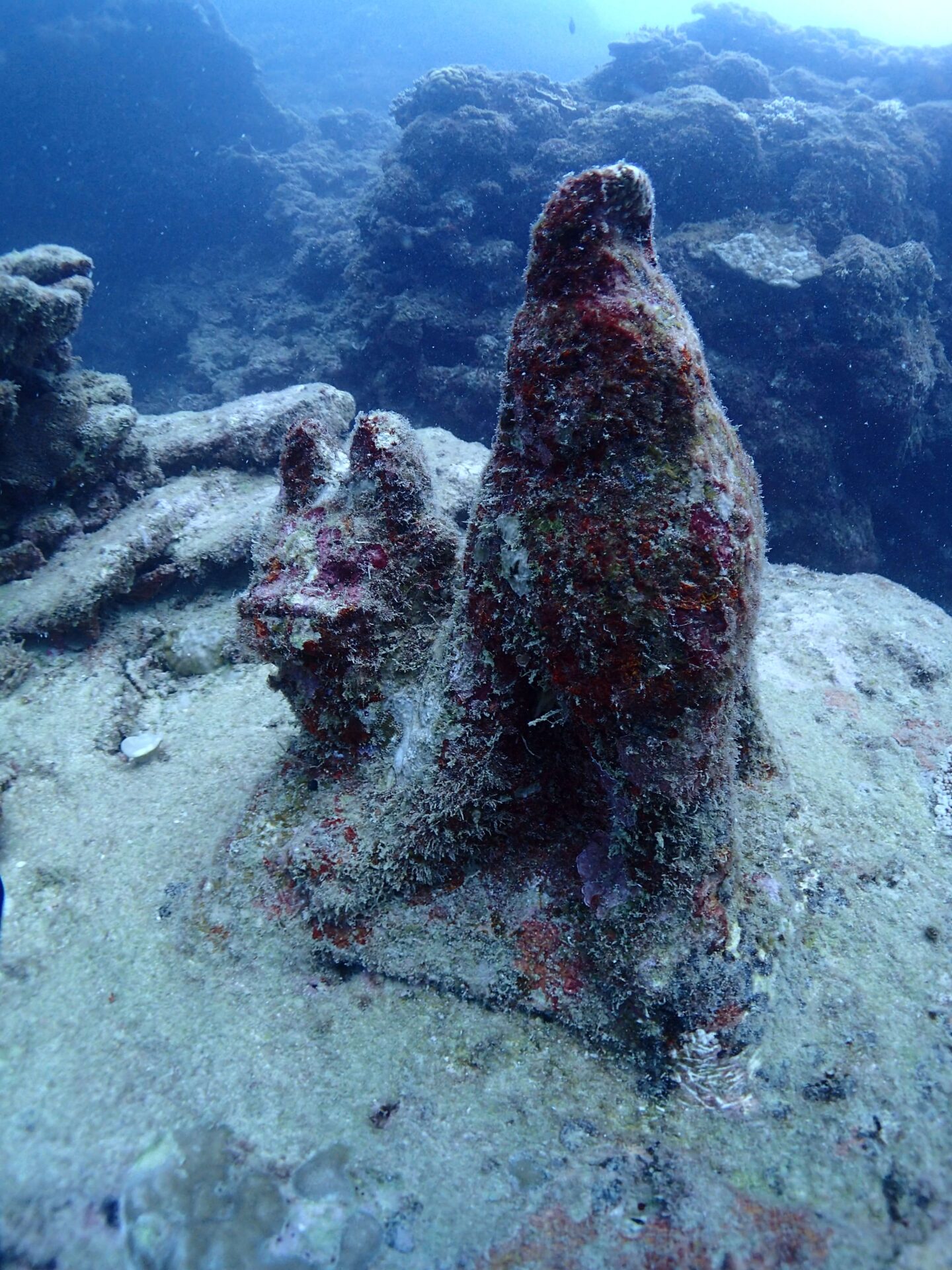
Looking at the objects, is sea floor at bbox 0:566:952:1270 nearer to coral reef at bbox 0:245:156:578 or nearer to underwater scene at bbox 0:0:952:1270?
underwater scene at bbox 0:0:952:1270

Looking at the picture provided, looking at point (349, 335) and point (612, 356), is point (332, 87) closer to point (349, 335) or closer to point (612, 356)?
point (349, 335)

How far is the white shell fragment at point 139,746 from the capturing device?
375cm

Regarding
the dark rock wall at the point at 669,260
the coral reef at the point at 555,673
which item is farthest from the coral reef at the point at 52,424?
the dark rock wall at the point at 669,260

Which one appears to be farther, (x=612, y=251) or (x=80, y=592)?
(x=80, y=592)

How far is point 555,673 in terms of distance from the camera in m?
2.12

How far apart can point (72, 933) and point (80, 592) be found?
264 cm

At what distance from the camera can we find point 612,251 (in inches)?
78.4

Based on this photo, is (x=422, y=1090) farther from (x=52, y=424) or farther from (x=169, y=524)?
(x=52, y=424)

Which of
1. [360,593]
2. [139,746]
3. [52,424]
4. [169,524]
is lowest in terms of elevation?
[139,746]

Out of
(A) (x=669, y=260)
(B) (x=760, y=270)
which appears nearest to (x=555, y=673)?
(B) (x=760, y=270)

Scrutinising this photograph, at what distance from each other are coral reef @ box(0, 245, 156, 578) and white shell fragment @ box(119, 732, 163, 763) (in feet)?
6.91

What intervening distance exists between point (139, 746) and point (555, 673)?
2862 mm

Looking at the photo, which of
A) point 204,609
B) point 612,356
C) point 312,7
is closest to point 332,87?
point 312,7

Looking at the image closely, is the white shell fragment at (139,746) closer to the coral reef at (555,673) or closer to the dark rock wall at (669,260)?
the coral reef at (555,673)
